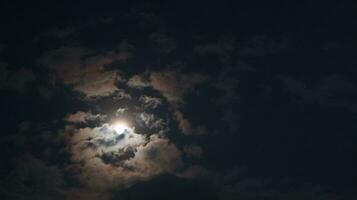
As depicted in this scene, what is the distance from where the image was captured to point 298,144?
22.1 metres

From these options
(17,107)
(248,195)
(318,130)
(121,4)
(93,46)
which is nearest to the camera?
(121,4)

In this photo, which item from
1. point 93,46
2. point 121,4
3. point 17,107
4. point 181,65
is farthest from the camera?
point 17,107

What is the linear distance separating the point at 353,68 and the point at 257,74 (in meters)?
4.20

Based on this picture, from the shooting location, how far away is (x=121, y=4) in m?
14.2

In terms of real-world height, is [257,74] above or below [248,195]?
above

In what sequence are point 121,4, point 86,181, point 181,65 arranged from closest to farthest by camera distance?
point 121,4 → point 181,65 → point 86,181

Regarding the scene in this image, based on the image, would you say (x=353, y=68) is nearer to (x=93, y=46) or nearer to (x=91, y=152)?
(x=93, y=46)

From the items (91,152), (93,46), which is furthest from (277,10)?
(91,152)

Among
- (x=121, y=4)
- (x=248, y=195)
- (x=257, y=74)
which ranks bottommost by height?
(x=248, y=195)

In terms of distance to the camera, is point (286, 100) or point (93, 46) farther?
point (286, 100)

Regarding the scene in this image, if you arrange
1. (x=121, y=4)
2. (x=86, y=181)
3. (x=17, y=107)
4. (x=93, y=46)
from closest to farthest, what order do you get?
1. (x=121, y=4)
2. (x=93, y=46)
3. (x=17, y=107)
4. (x=86, y=181)

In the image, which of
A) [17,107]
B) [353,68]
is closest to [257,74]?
[353,68]

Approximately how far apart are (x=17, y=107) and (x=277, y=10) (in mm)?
12723

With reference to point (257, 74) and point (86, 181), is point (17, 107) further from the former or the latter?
point (257, 74)
